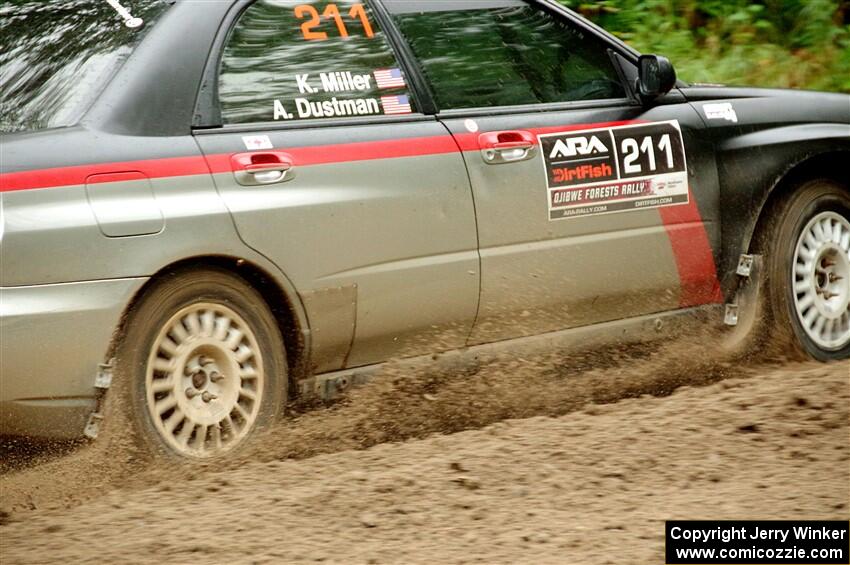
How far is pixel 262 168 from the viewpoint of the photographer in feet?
15.8

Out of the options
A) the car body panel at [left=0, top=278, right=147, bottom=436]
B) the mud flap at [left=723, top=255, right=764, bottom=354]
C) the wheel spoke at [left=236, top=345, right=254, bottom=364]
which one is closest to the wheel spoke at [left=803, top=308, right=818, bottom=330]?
the mud flap at [left=723, top=255, right=764, bottom=354]

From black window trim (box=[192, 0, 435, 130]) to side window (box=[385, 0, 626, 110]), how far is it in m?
0.08

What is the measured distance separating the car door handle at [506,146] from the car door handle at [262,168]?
88 centimetres

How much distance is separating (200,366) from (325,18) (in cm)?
147

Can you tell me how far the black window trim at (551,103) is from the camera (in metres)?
5.38

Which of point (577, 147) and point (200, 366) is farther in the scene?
point (577, 147)

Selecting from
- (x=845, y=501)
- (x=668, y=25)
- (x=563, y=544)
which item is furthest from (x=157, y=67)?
(x=668, y=25)

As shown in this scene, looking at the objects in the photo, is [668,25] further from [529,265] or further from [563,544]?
[563,544]

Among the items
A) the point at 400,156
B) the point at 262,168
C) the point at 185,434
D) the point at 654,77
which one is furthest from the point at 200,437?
the point at 654,77

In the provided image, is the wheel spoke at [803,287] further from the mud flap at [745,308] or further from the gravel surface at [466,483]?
the gravel surface at [466,483]

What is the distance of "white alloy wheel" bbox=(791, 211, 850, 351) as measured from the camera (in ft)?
20.5

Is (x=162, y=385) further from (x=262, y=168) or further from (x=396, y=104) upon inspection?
(x=396, y=104)

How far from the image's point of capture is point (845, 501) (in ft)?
13.4

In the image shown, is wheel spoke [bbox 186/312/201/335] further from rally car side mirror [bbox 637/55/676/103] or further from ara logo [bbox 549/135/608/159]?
rally car side mirror [bbox 637/55/676/103]
